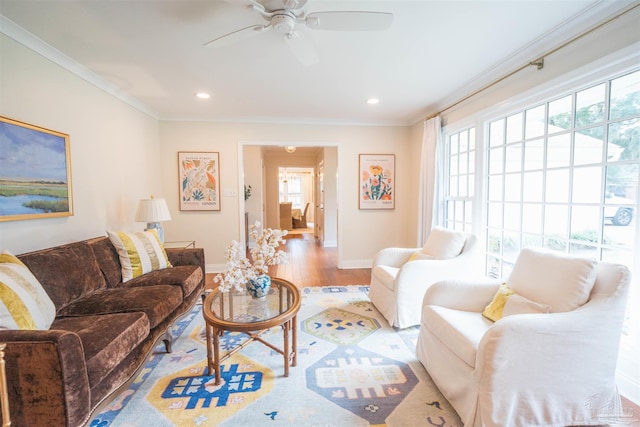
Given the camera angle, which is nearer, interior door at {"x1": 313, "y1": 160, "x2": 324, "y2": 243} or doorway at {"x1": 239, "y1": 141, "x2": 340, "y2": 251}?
doorway at {"x1": 239, "y1": 141, "x2": 340, "y2": 251}

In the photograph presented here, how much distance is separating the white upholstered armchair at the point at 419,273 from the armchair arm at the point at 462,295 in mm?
561

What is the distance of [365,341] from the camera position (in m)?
2.31

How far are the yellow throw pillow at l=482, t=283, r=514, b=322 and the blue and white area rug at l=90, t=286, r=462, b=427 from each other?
589 millimetres

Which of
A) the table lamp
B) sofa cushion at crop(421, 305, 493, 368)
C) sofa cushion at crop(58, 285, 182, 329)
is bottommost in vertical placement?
sofa cushion at crop(421, 305, 493, 368)

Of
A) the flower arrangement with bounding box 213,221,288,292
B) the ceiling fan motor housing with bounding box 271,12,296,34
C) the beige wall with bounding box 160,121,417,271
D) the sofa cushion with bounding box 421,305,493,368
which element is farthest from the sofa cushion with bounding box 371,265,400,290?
the ceiling fan motor housing with bounding box 271,12,296,34

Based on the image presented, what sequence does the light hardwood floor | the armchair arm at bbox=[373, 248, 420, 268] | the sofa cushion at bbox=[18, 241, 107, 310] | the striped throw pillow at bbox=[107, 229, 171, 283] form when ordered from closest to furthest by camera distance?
1. the sofa cushion at bbox=[18, 241, 107, 310]
2. the striped throw pillow at bbox=[107, 229, 171, 283]
3. the armchair arm at bbox=[373, 248, 420, 268]
4. the light hardwood floor

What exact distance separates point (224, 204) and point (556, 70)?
159 inches

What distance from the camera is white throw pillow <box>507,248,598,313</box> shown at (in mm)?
1453

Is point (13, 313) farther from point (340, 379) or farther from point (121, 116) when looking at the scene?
point (121, 116)

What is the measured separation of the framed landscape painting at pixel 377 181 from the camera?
4438 millimetres

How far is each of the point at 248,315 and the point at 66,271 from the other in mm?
1356

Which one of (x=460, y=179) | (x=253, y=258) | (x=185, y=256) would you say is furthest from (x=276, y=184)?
(x=253, y=258)

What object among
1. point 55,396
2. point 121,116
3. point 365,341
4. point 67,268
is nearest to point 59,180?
point 67,268

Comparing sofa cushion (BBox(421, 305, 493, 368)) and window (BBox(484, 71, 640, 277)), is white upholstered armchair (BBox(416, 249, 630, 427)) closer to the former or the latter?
sofa cushion (BBox(421, 305, 493, 368))
